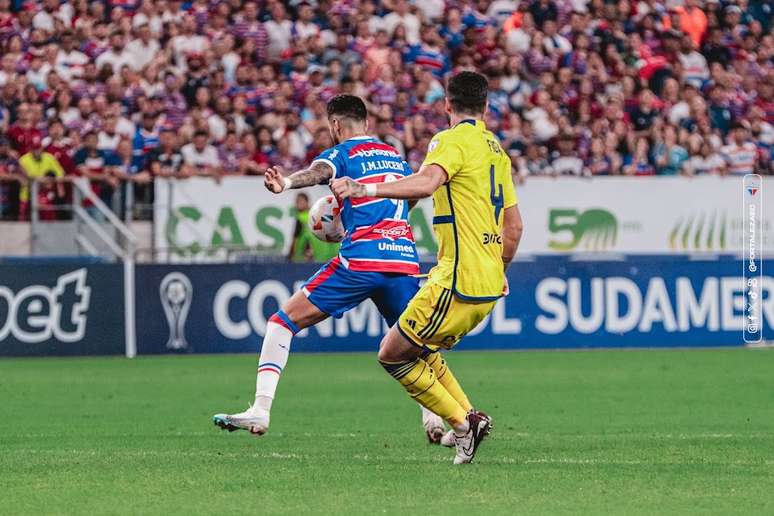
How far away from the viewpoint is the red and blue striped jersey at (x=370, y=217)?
31.1 feet

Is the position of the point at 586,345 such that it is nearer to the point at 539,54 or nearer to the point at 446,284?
the point at 539,54

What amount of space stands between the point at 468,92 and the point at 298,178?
3.76ft

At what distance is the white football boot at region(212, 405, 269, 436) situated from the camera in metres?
8.83

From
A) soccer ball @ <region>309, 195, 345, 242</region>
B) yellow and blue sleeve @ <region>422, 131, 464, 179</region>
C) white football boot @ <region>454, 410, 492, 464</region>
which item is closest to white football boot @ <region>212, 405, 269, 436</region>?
white football boot @ <region>454, 410, 492, 464</region>

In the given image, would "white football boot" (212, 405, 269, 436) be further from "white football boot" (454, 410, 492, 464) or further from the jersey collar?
the jersey collar

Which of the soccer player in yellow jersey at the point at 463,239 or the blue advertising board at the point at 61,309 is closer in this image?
the soccer player in yellow jersey at the point at 463,239

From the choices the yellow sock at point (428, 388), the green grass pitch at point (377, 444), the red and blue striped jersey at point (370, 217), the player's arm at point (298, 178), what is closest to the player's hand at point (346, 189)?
the player's arm at point (298, 178)

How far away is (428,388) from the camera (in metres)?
8.78

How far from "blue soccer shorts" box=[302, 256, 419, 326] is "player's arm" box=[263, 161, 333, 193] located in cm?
65

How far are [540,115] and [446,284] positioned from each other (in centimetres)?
1513

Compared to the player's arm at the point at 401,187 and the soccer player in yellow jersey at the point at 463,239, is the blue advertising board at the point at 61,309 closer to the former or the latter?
the soccer player in yellow jersey at the point at 463,239

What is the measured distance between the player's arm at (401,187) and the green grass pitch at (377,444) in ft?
5.04

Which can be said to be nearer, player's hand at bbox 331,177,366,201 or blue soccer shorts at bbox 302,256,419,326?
player's hand at bbox 331,177,366,201

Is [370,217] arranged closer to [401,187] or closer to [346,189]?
[401,187]
